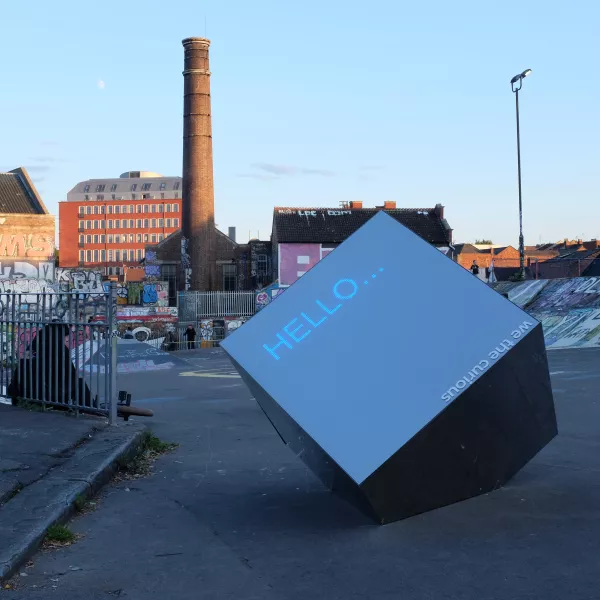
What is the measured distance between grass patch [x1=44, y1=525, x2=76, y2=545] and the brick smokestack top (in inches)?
1709

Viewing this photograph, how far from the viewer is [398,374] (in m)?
5.06

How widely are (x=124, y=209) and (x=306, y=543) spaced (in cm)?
14082

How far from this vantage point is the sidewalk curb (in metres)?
4.64

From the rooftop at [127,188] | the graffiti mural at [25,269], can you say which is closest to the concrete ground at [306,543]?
the graffiti mural at [25,269]

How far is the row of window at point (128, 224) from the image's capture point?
139000 mm

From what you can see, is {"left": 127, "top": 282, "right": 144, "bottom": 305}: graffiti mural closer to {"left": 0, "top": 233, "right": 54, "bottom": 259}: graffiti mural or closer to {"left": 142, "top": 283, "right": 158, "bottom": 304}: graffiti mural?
{"left": 142, "top": 283, "right": 158, "bottom": 304}: graffiti mural

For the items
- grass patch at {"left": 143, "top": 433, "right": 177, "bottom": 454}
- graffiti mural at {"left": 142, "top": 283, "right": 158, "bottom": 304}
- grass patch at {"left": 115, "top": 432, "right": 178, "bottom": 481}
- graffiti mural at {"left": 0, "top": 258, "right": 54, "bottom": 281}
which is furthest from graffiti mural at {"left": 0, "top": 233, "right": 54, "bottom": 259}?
grass patch at {"left": 143, "top": 433, "right": 177, "bottom": 454}

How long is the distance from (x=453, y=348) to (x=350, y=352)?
70cm

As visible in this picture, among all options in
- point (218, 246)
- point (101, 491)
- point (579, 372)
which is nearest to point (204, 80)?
point (218, 246)

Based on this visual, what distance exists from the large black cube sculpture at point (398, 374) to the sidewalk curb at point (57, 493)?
1.65 meters

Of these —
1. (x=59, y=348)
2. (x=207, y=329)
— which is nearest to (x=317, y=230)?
(x=207, y=329)

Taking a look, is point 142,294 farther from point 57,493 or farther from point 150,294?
point 57,493

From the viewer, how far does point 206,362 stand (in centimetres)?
2531

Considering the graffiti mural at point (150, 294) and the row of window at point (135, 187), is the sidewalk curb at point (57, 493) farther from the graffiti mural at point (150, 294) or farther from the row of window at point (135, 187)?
the row of window at point (135, 187)
